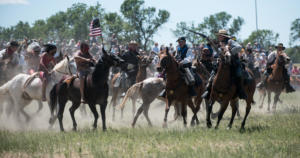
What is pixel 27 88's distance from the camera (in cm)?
1526

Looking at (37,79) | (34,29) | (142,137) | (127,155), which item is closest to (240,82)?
(142,137)

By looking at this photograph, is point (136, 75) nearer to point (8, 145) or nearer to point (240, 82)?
point (240, 82)

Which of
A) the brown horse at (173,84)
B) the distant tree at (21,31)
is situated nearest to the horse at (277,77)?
the brown horse at (173,84)

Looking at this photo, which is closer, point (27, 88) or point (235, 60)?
point (235, 60)

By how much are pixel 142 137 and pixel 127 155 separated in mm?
2206

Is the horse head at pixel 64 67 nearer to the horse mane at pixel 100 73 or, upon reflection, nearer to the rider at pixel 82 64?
the rider at pixel 82 64

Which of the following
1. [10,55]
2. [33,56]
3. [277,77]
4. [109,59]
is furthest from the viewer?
[277,77]

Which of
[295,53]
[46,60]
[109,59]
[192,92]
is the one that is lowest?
[192,92]

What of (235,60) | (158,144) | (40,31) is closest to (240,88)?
(235,60)

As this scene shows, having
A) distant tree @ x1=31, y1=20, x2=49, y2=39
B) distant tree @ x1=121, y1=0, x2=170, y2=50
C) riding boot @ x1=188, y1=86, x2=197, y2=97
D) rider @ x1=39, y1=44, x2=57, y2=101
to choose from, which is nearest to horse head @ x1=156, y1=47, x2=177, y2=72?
riding boot @ x1=188, y1=86, x2=197, y2=97

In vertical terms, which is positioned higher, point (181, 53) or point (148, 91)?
point (181, 53)

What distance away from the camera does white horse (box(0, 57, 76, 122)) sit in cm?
1456

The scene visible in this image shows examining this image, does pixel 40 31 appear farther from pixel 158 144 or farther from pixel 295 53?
pixel 158 144

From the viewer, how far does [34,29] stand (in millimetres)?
133750
